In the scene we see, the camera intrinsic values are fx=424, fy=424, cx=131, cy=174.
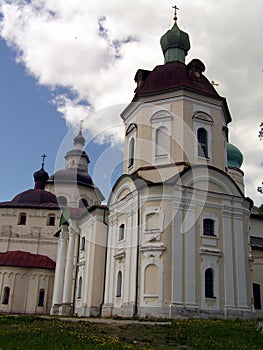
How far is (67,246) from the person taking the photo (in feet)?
104

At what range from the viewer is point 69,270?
29031mm

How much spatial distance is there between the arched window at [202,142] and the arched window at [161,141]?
1.87 metres

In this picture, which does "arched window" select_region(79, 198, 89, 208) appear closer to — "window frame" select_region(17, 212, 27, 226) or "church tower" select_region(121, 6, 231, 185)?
"window frame" select_region(17, 212, 27, 226)

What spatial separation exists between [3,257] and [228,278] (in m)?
19.5

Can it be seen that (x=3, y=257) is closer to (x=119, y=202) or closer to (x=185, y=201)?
(x=119, y=202)

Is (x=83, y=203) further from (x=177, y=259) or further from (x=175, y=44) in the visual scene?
(x=177, y=259)

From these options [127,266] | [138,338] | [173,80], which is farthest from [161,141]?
[138,338]

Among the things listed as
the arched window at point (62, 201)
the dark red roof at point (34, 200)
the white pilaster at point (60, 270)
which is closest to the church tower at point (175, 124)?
the white pilaster at point (60, 270)

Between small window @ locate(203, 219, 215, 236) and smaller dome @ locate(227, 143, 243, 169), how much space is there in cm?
1746

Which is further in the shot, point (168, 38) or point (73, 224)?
point (73, 224)

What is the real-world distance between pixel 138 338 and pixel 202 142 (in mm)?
14348

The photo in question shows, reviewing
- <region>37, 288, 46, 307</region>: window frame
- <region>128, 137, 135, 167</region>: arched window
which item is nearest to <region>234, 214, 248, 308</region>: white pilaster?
<region>128, 137, 135, 167</region>: arched window

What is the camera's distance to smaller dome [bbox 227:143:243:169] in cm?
3875

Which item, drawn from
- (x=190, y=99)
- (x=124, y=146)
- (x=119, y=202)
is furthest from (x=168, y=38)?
(x=119, y=202)
